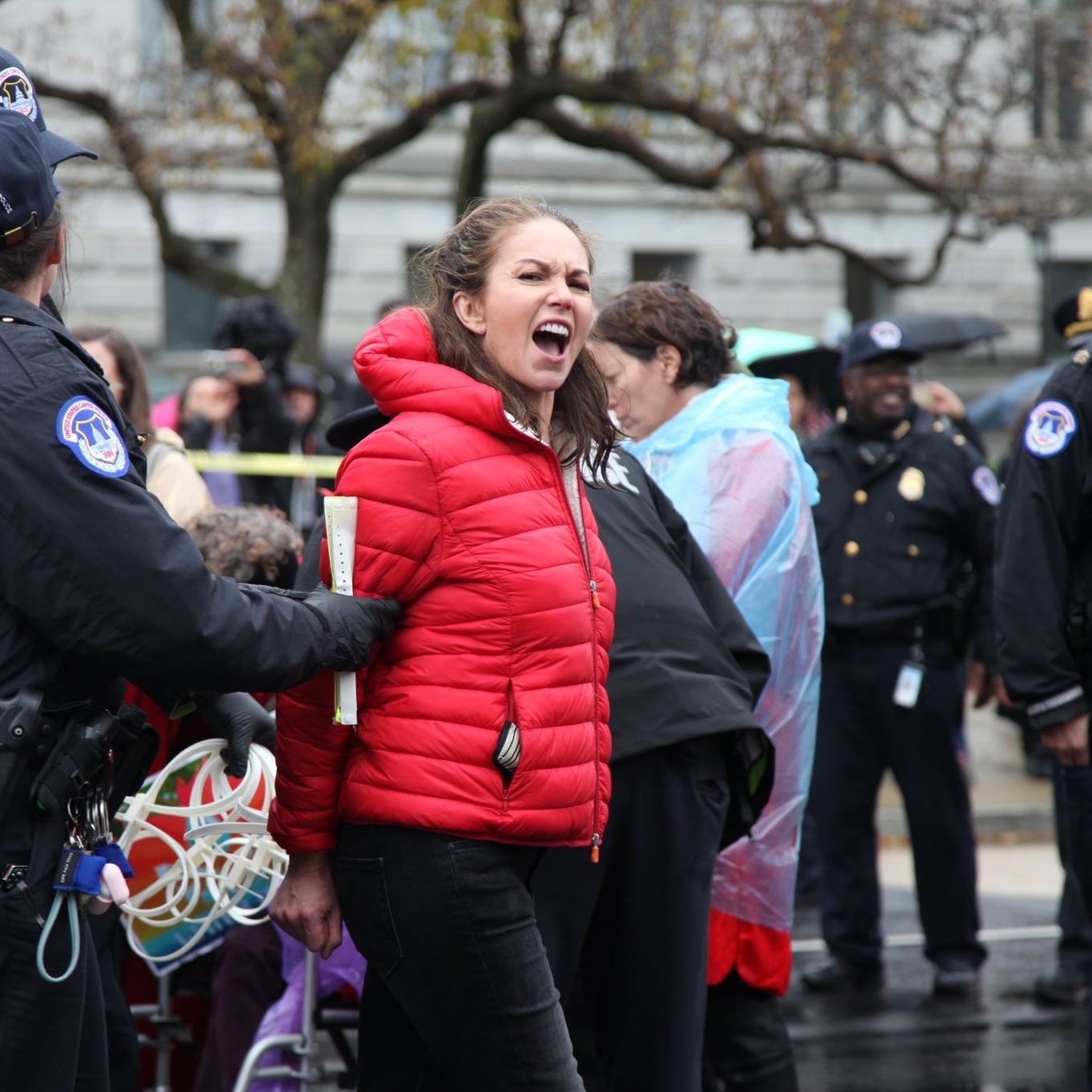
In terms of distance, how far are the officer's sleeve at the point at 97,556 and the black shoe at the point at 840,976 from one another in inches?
176

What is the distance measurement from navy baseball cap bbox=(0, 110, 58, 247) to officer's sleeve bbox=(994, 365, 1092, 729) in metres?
2.65

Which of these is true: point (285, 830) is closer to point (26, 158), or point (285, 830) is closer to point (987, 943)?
point (26, 158)

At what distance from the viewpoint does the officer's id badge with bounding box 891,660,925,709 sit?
21.4 ft

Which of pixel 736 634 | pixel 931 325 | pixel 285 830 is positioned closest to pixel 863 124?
pixel 931 325

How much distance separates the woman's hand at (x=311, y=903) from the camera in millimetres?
3068

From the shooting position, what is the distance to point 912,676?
6555mm

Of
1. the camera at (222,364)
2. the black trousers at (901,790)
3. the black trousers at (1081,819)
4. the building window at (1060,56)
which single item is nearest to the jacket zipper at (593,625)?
the black trousers at (1081,819)

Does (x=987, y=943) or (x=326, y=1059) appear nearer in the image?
(x=326, y=1059)

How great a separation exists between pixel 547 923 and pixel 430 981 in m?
0.71

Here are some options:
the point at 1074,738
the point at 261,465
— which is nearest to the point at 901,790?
the point at 1074,738

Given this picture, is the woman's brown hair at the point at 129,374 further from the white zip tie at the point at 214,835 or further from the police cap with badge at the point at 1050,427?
the police cap with badge at the point at 1050,427

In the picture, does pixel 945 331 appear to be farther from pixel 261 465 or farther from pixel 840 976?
pixel 840 976

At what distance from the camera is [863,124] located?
18.8m

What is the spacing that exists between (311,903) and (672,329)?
2036 mm
